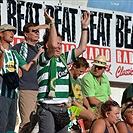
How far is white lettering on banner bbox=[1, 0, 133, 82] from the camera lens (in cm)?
929

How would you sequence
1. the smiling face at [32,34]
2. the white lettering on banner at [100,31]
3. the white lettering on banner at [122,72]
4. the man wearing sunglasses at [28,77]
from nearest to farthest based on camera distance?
1. the man wearing sunglasses at [28,77]
2. the smiling face at [32,34]
3. the white lettering on banner at [100,31]
4. the white lettering on banner at [122,72]

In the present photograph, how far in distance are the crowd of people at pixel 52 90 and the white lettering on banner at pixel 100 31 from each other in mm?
1306

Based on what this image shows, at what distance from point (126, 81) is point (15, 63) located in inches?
146

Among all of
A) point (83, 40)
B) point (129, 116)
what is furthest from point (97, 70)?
point (83, 40)

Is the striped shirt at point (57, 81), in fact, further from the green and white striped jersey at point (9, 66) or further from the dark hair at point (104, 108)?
the green and white striped jersey at point (9, 66)

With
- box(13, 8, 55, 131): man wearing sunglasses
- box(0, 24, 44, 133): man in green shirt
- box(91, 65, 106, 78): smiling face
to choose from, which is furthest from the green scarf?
box(91, 65, 106, 78): smiling face

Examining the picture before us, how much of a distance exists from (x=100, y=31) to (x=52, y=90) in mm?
4217

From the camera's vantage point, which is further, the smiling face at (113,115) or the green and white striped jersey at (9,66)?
the green and white striped jersey at (9,66)

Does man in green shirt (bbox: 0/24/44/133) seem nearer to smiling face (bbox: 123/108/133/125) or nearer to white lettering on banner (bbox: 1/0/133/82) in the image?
smiling face (bbox: 123/108/133/125)

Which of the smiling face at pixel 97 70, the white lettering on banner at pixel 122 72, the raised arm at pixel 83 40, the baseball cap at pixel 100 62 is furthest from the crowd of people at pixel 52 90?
the white lettering on banner at pixel 122 72

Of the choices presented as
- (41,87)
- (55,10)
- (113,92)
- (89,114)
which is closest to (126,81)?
(113,92)

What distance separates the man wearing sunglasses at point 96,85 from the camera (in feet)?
27.2

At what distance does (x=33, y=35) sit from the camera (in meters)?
7.90

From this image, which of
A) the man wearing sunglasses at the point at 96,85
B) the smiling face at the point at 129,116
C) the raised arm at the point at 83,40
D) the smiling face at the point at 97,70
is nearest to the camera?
the raised arm at the point at 83,40
